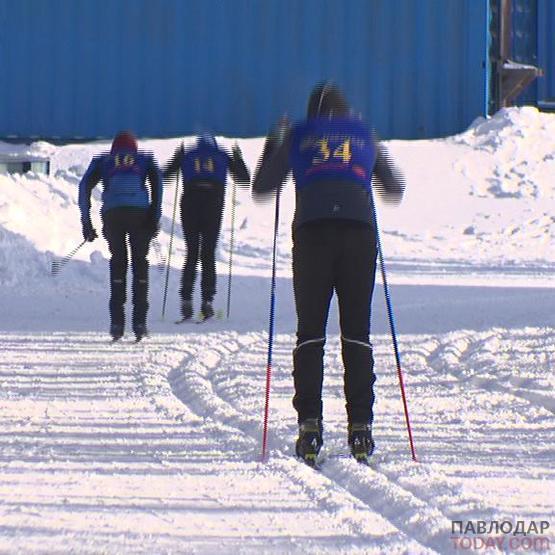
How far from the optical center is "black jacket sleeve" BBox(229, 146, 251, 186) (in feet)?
34.1

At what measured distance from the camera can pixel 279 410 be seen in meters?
6.12

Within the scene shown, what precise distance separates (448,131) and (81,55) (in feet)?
24.3

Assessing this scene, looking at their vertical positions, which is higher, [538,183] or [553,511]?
[538,183]

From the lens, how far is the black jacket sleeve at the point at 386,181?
520 centimetres

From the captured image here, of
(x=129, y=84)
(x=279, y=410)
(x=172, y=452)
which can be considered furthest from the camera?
(x=129, y=84)

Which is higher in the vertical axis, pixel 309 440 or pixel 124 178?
pixel 124 178

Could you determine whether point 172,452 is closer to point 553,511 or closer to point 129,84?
point 553,511

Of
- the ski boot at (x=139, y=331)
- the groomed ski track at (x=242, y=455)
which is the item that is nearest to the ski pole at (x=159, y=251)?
the ski boot at (x=139, y=331)

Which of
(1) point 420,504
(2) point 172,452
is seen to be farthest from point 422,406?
(1) point 420,504

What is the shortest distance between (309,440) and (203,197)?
585 centimetres

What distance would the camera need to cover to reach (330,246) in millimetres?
4930

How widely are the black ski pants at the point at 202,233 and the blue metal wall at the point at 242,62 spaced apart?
1353 cm

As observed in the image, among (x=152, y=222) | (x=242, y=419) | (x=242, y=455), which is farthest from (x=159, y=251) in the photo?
(x=242, y=455)

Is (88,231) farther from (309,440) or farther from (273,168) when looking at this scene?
(309,440)
